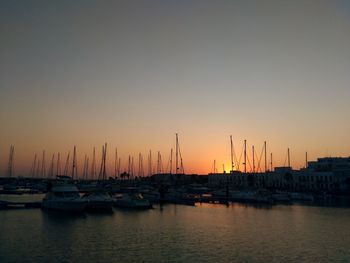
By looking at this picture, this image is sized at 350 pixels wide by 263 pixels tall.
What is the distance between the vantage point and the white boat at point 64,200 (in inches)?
2503

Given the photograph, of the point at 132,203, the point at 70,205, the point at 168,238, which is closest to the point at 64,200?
the point at 70,205

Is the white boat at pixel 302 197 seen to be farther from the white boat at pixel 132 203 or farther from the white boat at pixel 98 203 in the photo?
the white boat at pixel 98 203

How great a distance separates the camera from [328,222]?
5891 cm

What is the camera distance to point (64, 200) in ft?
211

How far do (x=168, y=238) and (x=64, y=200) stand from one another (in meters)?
28.0

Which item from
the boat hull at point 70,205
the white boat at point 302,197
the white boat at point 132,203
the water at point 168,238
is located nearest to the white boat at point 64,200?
the boat hull at point 70,205

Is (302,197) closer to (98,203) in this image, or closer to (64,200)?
(98,203)

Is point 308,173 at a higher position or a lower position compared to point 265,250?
A: higher

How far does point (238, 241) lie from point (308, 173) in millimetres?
135500

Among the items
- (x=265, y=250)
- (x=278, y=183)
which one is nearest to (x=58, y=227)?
(x=265, y=250)

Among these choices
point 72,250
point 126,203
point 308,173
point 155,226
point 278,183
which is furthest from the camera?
point 278,183

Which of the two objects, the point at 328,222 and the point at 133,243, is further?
the point at 328,222

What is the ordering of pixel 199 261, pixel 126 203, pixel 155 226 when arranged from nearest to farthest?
pixel 199 261 < pixel 155 226 < pixel 126 203

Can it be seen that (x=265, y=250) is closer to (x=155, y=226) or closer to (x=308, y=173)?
(x=155, y=226)
